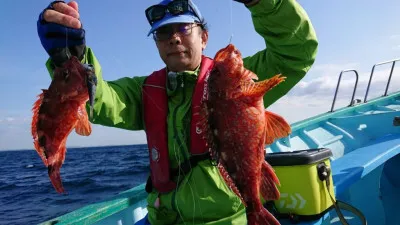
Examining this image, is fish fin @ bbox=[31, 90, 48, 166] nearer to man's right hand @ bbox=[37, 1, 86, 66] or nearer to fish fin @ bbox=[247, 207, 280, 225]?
man's right hand @ bbox=[37, 1, 86, 66]

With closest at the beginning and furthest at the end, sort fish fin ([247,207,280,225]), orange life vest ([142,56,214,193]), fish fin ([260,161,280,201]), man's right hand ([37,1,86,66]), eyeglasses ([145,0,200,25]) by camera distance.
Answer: man's right hand ([37,1,86,66]) → fish fin ([247,207,280,225]) → fish fin ([260,161,280,201]) → orange life vest ([142,56,214,193]) → eyeglasses ([145,0,200,25])

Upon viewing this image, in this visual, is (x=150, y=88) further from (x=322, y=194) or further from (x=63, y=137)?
(x=322, y=194)

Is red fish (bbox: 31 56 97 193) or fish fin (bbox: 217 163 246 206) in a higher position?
red fish (bbox: 31 56 97 193)

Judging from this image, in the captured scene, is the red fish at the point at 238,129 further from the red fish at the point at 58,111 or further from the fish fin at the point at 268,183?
the red fish at the point at 58,111

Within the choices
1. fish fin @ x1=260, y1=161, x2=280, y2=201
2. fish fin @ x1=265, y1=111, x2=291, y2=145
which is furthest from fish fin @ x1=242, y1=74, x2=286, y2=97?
fish fin @ x1=260, y1=161, x2=280, y2=201

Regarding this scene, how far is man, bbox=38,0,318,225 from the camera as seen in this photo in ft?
8.63

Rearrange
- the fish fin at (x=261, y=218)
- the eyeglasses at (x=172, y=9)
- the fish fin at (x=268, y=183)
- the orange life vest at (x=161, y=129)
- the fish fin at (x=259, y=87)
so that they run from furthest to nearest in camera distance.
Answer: the eyeglasses at (x=172, y=9), the orange life vest at (x=161, y=129), the fish fin at (x=268, y=183), the fish fin at (x=261, y=218), the fish fin at (x=259, y=87)

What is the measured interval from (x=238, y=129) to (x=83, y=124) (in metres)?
1.20

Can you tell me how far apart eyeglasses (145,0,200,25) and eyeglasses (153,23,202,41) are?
16 cm

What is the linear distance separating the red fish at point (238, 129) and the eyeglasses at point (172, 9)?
2.70 feet

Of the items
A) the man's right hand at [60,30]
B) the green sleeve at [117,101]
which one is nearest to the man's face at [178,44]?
the green sleeve at [117,101]

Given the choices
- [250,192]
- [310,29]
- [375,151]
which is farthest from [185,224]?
[375,151]

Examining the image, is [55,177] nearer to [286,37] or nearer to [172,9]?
[172,9]

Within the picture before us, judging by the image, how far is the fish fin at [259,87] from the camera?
7.65ft
